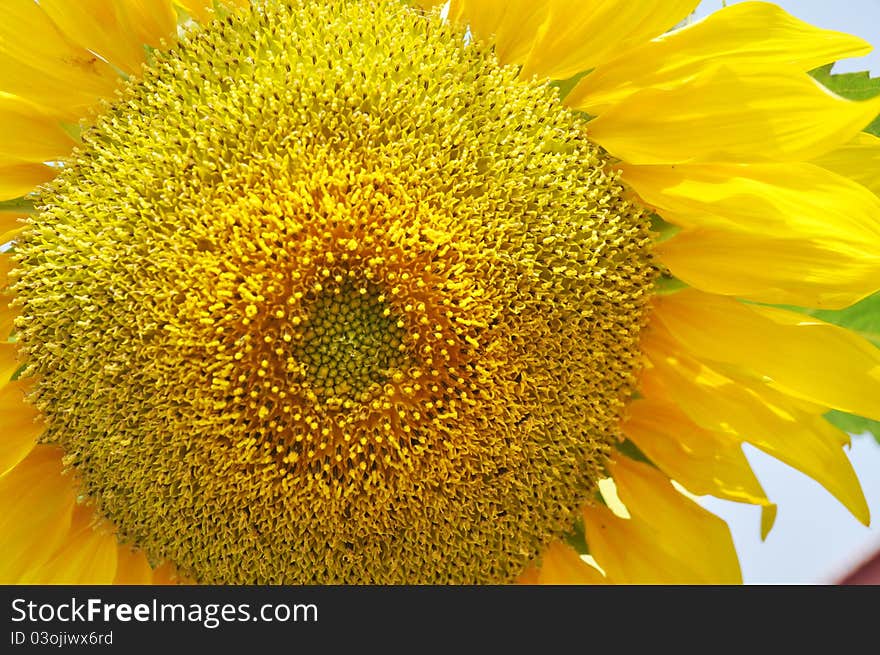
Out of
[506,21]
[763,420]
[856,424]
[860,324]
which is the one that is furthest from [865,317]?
[506,21]

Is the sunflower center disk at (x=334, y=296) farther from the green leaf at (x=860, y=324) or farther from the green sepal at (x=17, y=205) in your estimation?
the green leaf at (x=860, y=324)

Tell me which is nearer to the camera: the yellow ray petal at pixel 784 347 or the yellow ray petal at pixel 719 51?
the yellow ray petal at pixel 719 51

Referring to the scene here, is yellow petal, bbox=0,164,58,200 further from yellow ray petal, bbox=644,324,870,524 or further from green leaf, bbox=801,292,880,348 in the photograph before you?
green leaf, bbox=801,292,880,348

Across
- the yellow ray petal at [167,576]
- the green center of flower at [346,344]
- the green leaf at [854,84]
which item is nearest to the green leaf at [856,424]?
the green leaf at [854,84]

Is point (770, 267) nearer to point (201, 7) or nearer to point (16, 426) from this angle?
point (201, 7)
